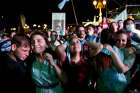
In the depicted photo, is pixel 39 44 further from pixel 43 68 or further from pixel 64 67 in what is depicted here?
pixel 64 67

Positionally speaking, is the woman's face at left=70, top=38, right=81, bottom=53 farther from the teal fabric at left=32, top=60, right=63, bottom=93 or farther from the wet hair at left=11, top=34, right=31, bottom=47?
the wet hair at left=11, top=34, right=31, bottom=47

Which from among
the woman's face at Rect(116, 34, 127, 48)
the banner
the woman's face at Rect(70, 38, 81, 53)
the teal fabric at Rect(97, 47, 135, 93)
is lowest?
the banner

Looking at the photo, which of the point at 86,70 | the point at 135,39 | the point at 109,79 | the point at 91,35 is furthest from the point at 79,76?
the point at 91,35

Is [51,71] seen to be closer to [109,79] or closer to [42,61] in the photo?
[42,61]

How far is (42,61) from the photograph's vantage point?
756 centimetres

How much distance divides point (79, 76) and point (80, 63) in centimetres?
20

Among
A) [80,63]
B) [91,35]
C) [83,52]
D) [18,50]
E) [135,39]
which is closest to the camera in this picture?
[18,50]

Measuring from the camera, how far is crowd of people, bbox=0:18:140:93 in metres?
7.46

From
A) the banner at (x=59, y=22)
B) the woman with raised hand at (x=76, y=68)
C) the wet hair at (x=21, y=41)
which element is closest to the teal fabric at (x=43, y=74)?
the wet hair at (x=21, y=41)

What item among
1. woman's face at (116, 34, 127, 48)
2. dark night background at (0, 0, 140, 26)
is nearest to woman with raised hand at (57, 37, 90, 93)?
woman's face at (116, 34, 127, 48)

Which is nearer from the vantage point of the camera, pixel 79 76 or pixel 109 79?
pixel 109 79

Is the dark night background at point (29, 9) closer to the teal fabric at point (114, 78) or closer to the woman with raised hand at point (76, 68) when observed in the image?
the woman with raised hand at point (76, 68)

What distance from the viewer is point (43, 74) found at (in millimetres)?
7625

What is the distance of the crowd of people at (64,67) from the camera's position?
7457mm
